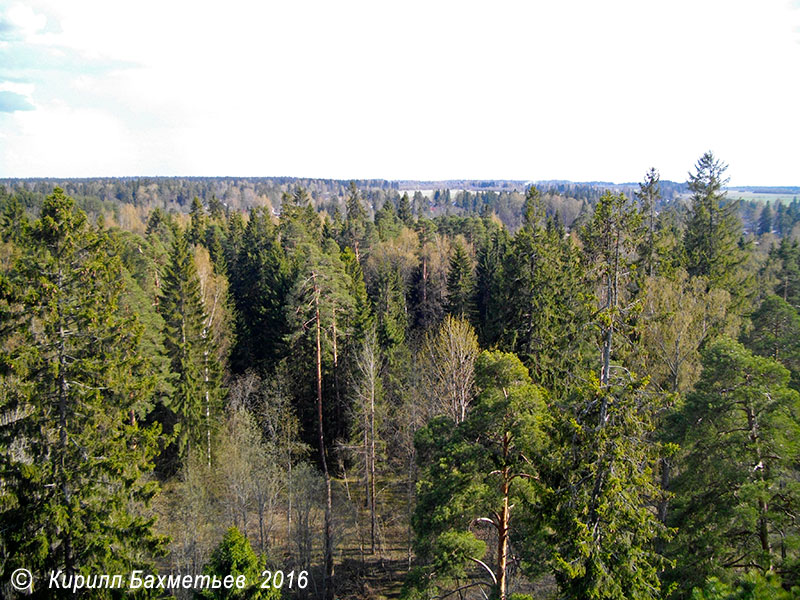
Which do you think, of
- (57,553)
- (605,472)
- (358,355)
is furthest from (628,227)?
(57,553)

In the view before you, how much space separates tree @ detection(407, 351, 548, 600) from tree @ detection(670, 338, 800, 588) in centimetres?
396

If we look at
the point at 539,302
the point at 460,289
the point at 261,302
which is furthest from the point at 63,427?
the point at 460,289

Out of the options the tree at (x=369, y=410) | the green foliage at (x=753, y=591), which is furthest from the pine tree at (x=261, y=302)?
the green foliage at (x=753, y=591)

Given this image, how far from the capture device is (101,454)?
11.6m

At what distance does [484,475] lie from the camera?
11969mm

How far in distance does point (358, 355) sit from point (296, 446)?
5.75m

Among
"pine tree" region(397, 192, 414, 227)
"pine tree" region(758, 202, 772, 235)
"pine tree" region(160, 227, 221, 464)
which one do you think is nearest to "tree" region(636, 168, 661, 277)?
"pine tree" region(160, 227, 221, 464)

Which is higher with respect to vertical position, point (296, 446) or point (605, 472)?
point (605, 472)

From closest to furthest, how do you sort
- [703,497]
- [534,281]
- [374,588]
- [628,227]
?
[703,497] < [628,227] < [374,588] < [534,281]

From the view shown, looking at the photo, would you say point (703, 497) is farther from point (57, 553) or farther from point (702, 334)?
point (57, 553)

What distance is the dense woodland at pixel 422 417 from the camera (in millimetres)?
10430

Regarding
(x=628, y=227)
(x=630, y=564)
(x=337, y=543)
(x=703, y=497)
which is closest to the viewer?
(x=630, y=564)

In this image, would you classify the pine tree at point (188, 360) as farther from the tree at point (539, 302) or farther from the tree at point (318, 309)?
the tree at point (539, 302)

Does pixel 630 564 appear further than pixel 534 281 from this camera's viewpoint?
No
